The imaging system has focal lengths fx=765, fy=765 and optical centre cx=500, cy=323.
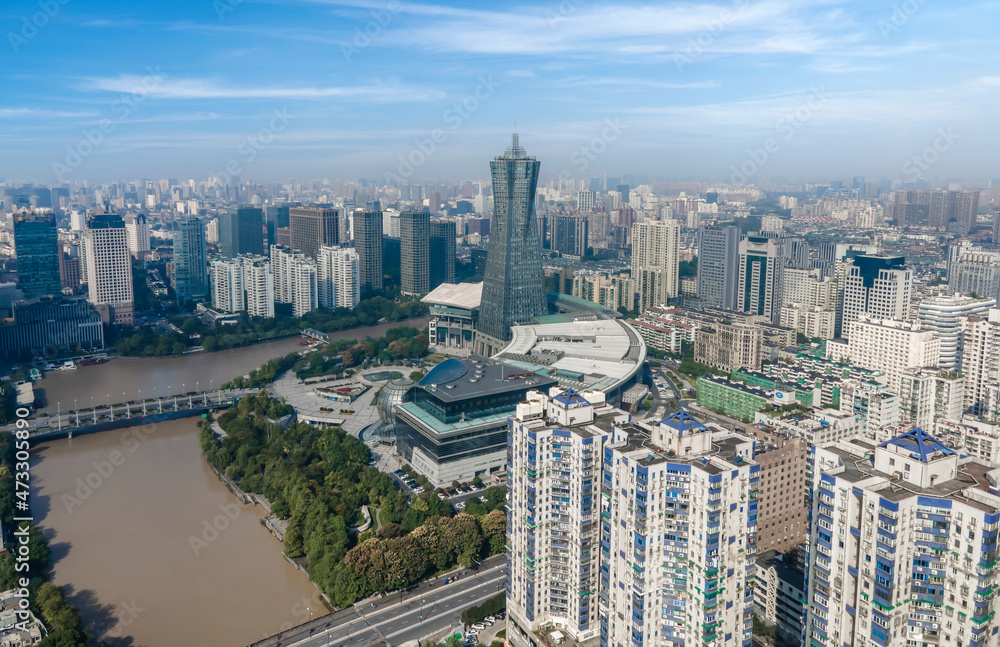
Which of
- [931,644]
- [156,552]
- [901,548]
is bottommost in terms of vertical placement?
[156,552]

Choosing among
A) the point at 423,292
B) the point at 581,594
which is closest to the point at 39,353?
the point at 423,292

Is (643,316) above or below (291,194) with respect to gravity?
below

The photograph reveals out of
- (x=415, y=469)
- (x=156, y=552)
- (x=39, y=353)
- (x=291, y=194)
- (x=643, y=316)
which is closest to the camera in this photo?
(x=156, y=552)

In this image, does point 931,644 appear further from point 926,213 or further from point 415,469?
point 926,213

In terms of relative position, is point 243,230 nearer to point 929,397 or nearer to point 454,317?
point 454,317

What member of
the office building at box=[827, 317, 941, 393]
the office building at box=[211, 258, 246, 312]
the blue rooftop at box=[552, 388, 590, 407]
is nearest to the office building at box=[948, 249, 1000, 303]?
the office building at box=[827, 317, 941, 393]
